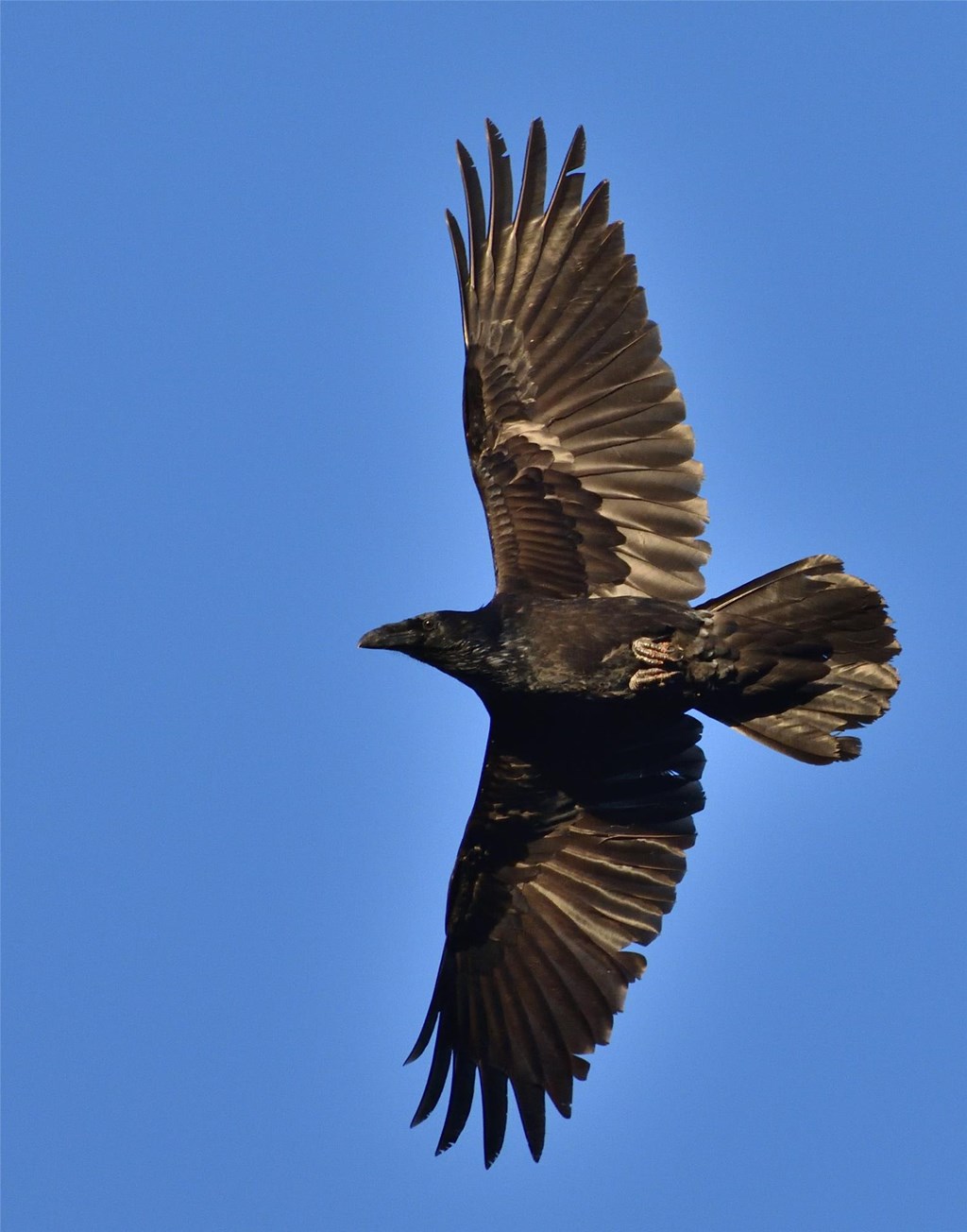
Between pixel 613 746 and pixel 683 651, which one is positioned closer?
pixel 683 651

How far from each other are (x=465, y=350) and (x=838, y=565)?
2414mm

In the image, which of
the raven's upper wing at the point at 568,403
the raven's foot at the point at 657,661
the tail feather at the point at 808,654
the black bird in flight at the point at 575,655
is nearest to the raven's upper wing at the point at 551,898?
the black bird in flight at the point at 575,655

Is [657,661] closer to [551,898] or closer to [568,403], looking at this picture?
[568,403]

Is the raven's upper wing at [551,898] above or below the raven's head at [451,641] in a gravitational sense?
below

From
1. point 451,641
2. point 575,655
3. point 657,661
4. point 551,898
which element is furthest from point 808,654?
point 551,898

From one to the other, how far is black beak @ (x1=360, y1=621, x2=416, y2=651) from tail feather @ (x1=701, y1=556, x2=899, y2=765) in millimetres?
1559

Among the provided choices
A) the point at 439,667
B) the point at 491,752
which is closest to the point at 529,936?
the point at 491,752

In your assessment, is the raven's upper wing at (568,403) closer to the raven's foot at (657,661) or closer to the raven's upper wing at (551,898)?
the raven's foot at (657,661)

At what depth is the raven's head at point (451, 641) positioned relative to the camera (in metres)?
9.57

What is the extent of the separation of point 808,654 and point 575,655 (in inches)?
46.7

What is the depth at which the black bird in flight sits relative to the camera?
9461 mm

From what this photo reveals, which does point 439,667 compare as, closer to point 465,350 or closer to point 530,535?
point 530,535

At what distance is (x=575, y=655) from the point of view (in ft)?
31.1

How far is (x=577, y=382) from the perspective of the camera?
32.8 ft
